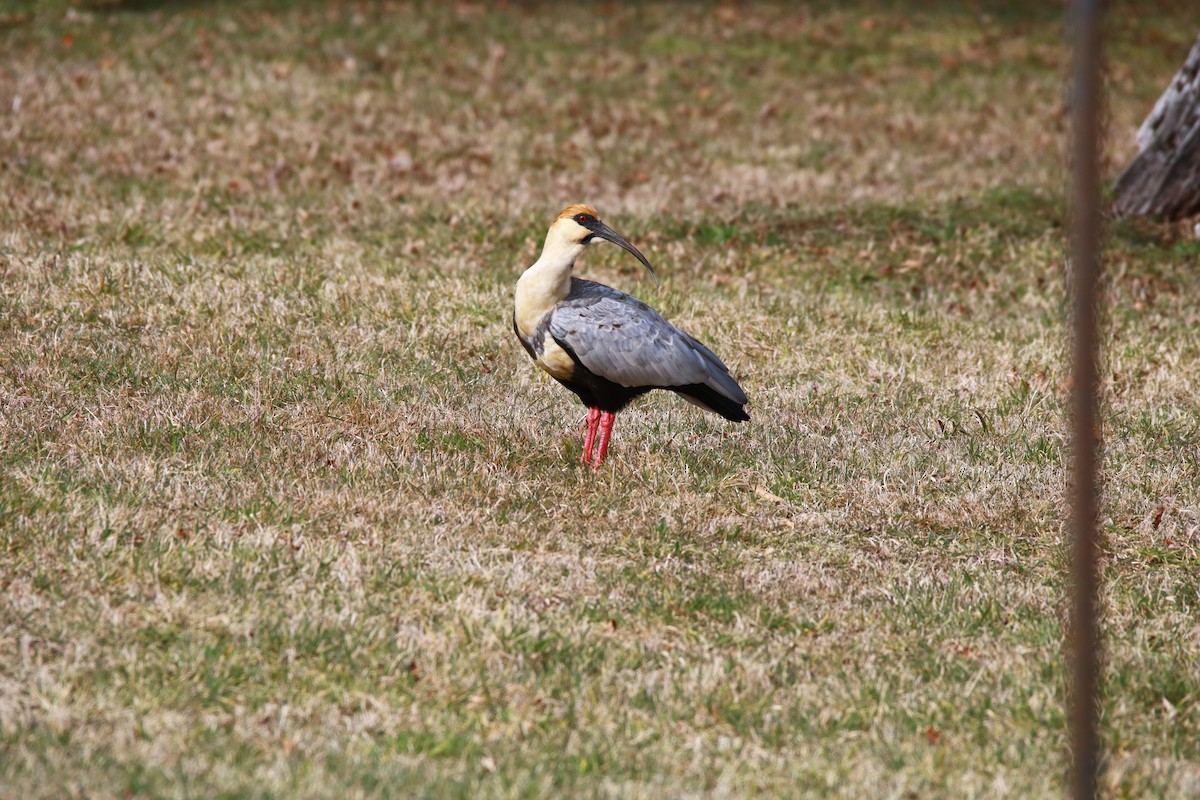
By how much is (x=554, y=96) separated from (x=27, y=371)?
355 inches

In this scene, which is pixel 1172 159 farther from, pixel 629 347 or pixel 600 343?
pixel 600 343

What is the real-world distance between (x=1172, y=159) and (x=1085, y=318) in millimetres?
9360

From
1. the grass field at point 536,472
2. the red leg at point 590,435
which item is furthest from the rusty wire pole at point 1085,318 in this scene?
the red leg at point 590,435

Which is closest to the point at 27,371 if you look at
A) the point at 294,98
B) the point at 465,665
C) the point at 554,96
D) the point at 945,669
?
the point at 465,665

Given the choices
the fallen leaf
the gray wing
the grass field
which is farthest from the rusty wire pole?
the gray wing

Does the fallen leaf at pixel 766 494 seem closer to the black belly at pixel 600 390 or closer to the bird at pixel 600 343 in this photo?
the bird at pixel 600 343

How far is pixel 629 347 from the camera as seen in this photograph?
605 cm

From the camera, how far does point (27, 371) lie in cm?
701

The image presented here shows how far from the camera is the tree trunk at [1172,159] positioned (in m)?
11.0

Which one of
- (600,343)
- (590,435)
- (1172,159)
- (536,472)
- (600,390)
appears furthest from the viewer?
(1172,159)

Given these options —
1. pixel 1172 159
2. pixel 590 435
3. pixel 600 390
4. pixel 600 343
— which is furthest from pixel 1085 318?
pixel 1172 159

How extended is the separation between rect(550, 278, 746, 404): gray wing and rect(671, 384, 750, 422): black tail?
4 centimetres

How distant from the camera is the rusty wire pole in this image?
8.44 ft

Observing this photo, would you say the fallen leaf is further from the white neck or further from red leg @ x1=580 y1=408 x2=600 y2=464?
the white neck
